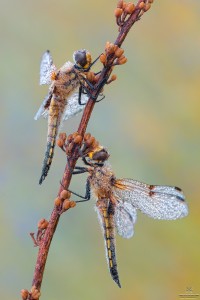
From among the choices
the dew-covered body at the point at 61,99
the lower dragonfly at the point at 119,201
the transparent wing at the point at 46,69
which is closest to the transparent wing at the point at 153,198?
the lower dragonfly at the point at 119,201

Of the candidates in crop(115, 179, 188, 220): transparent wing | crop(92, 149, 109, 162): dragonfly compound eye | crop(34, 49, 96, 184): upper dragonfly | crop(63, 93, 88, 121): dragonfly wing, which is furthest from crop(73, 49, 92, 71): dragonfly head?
crop(115, 179, 188, 220): transparent wing

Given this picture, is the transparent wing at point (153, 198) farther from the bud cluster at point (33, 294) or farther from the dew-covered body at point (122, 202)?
the bud cluster at point (33, 294)

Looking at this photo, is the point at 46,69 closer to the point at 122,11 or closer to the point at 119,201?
the point at 119,201

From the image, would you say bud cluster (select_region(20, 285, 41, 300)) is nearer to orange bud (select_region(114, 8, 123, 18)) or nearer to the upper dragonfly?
the upper dragonfly

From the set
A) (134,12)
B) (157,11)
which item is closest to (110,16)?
(157,11)

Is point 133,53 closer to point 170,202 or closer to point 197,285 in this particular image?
point 197,285

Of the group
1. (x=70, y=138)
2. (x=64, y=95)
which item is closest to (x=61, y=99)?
(x=64, y=95)

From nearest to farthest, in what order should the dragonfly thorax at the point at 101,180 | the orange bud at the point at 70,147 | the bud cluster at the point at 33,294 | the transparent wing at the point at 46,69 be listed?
the bud cluster at the point at 33,294
the orange bud at the point at 70,147
the dragonfly thorax at the point at 101,180
the transparent wing at the point at 46,69
